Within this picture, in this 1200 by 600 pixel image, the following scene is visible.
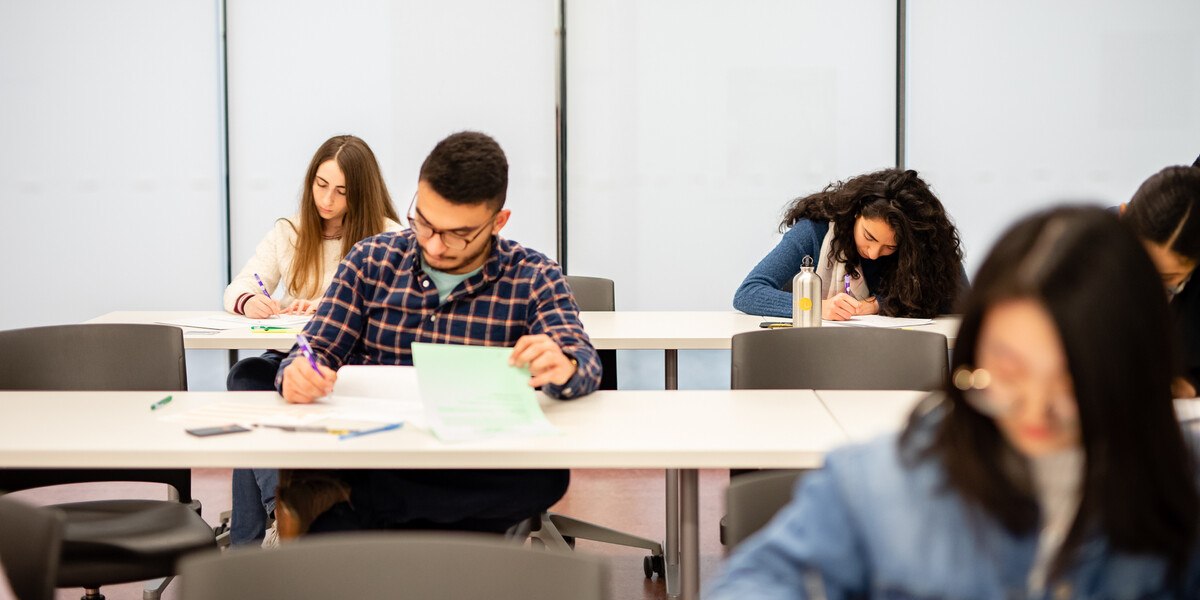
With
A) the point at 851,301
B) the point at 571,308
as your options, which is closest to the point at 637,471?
the point at 851,301

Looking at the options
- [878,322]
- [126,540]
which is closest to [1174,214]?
[878,322]

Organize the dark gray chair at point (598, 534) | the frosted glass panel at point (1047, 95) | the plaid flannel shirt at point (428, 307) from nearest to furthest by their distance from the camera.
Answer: the plaid flannel shirt at point (428, 307) → the dark gray chair at point (598, 534) → the frosted glass panel at point (1047, 95)

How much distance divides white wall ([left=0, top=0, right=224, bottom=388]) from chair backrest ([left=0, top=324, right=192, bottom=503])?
8.67 feet

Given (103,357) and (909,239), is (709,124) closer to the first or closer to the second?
(909,239)

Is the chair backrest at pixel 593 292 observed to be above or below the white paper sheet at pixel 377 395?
above

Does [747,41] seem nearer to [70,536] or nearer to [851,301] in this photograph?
[851,301]

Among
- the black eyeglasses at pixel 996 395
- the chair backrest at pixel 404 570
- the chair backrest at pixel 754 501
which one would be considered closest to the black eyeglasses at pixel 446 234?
the chair backrest at pixel 754 501

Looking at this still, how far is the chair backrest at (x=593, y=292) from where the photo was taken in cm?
368

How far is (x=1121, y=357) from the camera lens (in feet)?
2.64

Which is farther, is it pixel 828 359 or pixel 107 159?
pixel 107 159

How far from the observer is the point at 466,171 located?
6.45 feet

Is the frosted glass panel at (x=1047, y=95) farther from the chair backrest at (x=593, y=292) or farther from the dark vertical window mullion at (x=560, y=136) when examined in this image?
the chair backrest at (x=593, y=292)

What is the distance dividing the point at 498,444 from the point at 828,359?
0.99 metres

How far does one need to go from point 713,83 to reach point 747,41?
251 mm
